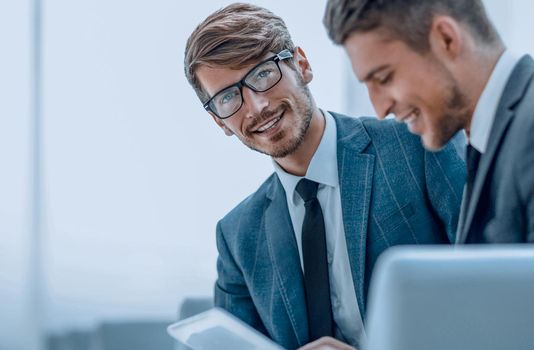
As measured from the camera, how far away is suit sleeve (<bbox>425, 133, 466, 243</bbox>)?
1490 mm

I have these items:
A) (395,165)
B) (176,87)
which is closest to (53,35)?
(176,87)

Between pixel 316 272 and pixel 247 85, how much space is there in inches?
17.3

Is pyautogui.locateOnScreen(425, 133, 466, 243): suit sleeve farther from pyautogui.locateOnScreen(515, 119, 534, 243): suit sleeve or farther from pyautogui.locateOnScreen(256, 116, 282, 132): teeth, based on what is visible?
pyautogui.locateOnScreen(515, 119, 534, 243): suit sleeve

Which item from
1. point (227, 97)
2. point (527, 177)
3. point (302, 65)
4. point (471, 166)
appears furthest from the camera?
point (302, 65)

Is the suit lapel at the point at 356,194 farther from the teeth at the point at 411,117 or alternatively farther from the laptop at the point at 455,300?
the laptop at the point at 455,300

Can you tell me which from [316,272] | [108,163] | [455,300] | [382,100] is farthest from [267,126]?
[108,163]

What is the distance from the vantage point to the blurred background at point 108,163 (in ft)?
8.50

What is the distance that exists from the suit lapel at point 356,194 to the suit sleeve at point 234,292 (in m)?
0.34

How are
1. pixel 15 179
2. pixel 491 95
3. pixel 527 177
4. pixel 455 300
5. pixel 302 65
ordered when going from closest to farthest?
pixel 455 300 < pixel 527 177 < pixel 491 95 < pixel 302 65 < pixel 15 179

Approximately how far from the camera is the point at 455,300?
777 mm

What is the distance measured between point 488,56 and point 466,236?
26 cm

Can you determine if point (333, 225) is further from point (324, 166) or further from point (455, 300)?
point (455, 300)

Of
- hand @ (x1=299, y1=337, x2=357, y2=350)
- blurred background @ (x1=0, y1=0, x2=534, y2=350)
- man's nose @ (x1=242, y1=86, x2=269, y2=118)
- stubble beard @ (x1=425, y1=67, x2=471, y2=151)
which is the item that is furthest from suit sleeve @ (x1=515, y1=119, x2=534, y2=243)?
blurred background @ (x1=0, y1=0, x2=534, y2=350)

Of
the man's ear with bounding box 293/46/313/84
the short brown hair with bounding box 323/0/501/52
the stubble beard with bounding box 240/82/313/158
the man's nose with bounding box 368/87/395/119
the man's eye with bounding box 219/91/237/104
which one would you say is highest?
the short brown hair with bounding box 323/0/501/52
